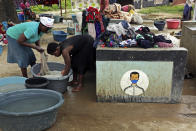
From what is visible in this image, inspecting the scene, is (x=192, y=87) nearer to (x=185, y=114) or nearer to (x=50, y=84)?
(x=185, y=114)

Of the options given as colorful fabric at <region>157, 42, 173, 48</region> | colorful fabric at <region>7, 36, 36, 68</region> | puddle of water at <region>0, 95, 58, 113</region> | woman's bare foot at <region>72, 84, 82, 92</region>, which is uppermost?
colorful fabric at <region>157, 42, 173, 48</region>

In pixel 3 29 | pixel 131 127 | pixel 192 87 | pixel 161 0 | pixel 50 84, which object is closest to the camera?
pixel 131 127

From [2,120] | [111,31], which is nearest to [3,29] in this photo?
[111,31]

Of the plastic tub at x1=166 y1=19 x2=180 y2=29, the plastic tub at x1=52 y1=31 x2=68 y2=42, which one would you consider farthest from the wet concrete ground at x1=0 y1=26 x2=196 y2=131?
the plastic tub at x1=166 y1=19 x2=180 y2=29

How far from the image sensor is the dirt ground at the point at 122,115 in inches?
126

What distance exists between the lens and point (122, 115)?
11.5 feet

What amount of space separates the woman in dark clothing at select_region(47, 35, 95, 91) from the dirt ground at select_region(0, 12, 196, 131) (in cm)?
48

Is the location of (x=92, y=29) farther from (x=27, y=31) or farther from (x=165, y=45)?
(x=165, y=45)

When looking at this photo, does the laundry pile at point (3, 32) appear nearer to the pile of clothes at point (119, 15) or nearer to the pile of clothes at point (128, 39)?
the pile of clothes at point (119, 15)

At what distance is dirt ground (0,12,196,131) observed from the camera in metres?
3.20

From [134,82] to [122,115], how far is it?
607mm

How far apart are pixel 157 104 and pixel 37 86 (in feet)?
6.56

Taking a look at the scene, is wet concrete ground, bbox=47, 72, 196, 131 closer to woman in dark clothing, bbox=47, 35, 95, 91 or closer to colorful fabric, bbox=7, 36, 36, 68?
woman in dark clothing, bbox=47, 35, 95, 91

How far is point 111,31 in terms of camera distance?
414 centimetres
